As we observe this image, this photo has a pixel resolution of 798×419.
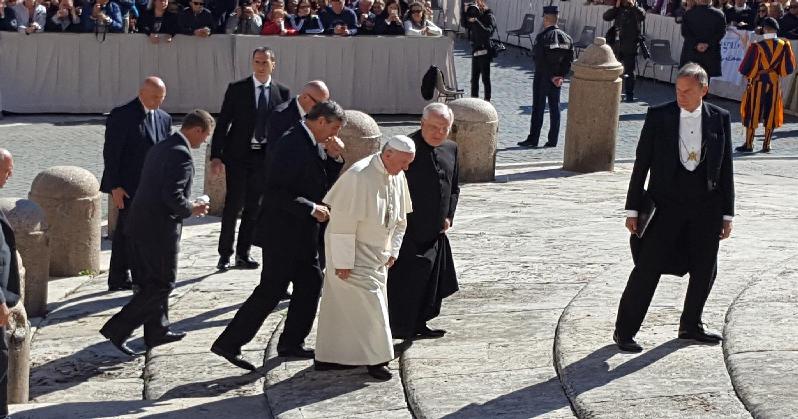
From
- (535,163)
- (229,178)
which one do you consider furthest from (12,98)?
(229,178)

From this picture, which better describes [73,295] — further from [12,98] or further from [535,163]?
[12,98]

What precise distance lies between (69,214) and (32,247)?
1.12 metres

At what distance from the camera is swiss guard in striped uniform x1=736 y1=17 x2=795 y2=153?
18.5 meters

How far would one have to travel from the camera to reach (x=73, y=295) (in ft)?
37.4

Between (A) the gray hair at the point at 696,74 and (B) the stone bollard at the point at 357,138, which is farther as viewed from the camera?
(B) the stone bollard at the point at 357,138

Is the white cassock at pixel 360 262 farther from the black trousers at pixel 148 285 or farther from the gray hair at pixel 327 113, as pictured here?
the black trousers at pixel 148 285

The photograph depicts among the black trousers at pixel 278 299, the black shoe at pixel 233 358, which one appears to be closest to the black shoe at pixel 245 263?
the black trousers at pixel 278 299

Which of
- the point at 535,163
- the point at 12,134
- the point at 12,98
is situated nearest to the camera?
the point at 535,163

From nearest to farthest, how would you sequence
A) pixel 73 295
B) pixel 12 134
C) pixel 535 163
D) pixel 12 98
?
1. pixel 73 295
2. pixel 535 163
3. pixel 12 134
4. pixel 12 98

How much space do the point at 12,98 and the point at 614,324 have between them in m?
13.5

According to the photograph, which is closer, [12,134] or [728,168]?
[728,168]

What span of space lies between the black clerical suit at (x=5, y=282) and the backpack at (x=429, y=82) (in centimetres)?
1274

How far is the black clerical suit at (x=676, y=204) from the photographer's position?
8562 mm

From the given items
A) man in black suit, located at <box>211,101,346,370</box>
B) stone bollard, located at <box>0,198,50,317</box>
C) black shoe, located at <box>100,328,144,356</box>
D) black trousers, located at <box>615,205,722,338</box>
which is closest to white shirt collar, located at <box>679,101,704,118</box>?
black trousers, located at <box>615,205,722,338</box>
